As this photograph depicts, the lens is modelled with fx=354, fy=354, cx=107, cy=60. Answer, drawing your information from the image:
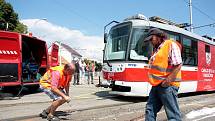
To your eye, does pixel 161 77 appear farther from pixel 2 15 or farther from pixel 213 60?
pixel 2 15

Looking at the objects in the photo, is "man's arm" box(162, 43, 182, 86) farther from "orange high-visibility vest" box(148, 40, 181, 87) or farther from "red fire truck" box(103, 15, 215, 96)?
"red fire truck" box(103, 15, 215, 96)

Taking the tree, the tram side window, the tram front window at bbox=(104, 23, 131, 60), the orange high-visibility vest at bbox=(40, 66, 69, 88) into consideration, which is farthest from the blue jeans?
the tree

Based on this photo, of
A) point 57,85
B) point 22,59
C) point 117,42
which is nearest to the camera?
point 57,85

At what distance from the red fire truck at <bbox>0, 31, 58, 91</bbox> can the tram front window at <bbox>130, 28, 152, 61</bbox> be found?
4.34 m

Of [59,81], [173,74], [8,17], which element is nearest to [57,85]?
[59,81]

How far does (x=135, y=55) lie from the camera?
1237 centimetres

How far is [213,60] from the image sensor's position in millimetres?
18016

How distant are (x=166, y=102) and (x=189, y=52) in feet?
32.7

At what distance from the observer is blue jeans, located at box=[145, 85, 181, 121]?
5461mm

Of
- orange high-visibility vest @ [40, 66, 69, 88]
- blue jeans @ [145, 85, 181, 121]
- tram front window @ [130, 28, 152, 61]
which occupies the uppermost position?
tram front window @ [130, 28, 152, 61]

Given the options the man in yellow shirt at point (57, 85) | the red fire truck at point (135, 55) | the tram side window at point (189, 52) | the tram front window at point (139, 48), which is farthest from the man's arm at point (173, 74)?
the tram side window at point (189, 52)

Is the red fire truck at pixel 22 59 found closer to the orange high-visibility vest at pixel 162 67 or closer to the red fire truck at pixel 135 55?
the red fire truck at pixel 135 55

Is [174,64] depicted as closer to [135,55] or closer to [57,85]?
[57,85]

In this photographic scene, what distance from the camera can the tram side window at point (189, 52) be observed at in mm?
14643
